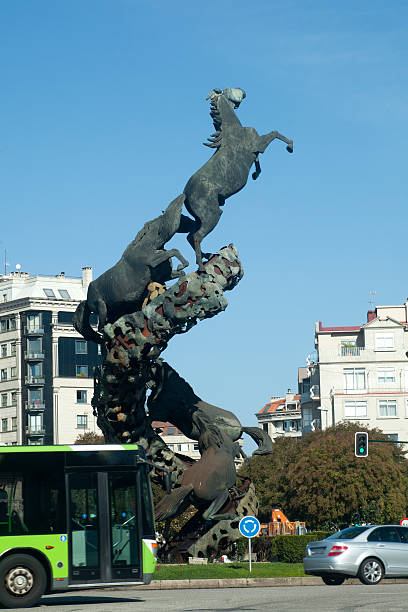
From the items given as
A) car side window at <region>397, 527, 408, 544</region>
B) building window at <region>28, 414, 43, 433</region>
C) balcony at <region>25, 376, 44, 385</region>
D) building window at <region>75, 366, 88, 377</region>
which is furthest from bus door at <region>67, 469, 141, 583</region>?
building window at <region>75, 366, 88, 377</region>

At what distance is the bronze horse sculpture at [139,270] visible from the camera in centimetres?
2902

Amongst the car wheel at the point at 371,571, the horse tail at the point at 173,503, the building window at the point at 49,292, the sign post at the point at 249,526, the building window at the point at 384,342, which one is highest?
the building window at the point at 49,292

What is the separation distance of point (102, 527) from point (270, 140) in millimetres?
12166

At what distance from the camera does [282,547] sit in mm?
37250

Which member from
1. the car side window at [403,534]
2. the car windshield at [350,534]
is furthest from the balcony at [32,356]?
the car side window at [403,534]

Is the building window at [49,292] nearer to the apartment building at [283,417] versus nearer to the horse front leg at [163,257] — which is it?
the apartment building at [283,417]

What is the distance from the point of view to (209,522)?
30531mm

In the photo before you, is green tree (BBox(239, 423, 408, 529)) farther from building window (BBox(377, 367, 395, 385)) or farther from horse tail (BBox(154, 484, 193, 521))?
horse tail (BBox(154, 484, 193, 521))

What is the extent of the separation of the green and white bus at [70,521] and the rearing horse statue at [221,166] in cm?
827

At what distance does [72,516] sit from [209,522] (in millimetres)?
9054

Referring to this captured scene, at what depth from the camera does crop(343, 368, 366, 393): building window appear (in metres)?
98.4

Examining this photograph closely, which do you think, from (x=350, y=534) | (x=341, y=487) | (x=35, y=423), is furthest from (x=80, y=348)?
(x=350, y=534)

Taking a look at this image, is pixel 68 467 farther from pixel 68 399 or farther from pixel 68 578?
pixel 68 399

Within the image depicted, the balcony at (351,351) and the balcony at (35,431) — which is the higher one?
the balcony at (351,351)
